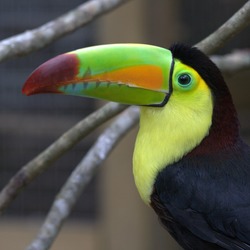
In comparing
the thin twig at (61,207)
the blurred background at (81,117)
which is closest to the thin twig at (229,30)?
the thin twig at (61,207)

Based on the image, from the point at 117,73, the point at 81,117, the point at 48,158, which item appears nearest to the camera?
the point at 117,73

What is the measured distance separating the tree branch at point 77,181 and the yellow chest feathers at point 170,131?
171mm

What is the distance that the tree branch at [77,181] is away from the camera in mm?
1938

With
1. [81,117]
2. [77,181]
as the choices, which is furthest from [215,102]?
[81,117]

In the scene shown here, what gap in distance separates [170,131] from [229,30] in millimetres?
240

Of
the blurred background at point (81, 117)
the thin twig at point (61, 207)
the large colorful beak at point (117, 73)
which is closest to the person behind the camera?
the large colorful beak at point (117, 73)

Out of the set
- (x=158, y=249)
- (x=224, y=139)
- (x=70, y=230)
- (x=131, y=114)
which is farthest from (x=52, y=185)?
(x=224, y=139)

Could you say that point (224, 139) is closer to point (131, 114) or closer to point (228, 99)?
point (228, 99)

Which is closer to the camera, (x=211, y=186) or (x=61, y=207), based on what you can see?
(x=211, y=186)

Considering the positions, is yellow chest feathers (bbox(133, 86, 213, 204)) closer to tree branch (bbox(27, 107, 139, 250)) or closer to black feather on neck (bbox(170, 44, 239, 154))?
black feather on neck (bbox(170, 44, 239, 154))

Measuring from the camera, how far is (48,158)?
6.48 feet

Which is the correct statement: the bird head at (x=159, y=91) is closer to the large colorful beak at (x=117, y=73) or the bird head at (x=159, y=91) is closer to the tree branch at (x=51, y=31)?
the large colorful beak at (x=117, y=73)

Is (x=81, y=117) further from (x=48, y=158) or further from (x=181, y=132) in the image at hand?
(x=181, y=132)

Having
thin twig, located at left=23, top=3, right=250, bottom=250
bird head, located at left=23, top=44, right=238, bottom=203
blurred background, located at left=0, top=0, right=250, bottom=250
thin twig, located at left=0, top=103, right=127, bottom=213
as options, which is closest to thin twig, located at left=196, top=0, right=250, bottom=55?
thin twig, located at left=23, top=3, right=250, bottom=250
